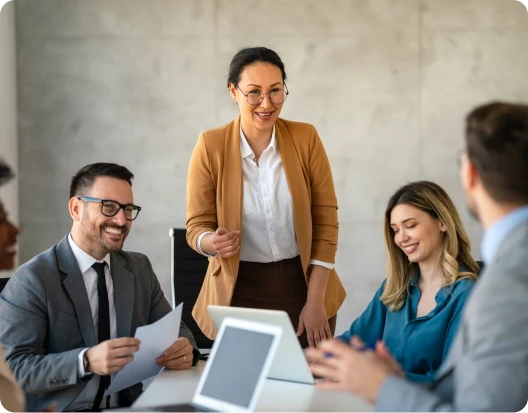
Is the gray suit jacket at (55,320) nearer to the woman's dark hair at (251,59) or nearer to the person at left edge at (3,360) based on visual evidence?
the person at left edge at (3,360)

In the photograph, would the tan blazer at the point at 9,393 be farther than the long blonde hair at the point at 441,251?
No

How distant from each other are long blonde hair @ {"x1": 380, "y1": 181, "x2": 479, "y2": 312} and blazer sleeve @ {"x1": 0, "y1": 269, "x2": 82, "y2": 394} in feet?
3.73

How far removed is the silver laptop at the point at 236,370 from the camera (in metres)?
1.75

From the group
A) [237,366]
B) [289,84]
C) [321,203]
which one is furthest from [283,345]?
[289,84]

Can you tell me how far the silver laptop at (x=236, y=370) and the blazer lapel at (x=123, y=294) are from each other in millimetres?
656

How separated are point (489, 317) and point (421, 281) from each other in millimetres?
1387

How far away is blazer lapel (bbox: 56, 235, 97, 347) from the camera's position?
2.39 m

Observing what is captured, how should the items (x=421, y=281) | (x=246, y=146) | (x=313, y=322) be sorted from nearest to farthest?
(x=421, y=281) < (x=313, y=322) < (x=246, y=146)

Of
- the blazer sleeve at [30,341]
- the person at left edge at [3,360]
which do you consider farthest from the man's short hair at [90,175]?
the person at left edge at [3,360]

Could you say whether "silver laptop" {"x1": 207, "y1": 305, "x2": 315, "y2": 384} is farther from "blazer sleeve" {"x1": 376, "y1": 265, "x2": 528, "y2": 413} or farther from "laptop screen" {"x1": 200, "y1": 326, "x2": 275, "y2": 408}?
"blazer sleeve" {"x1": 376, "y1": 265, "x2": 528, "y2": 413}

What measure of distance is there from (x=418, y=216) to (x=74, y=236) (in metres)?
1.23

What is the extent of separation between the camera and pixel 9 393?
1812 millimetres

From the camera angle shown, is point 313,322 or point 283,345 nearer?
point 283,345

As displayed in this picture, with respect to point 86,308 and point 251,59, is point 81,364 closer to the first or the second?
point 86,308
